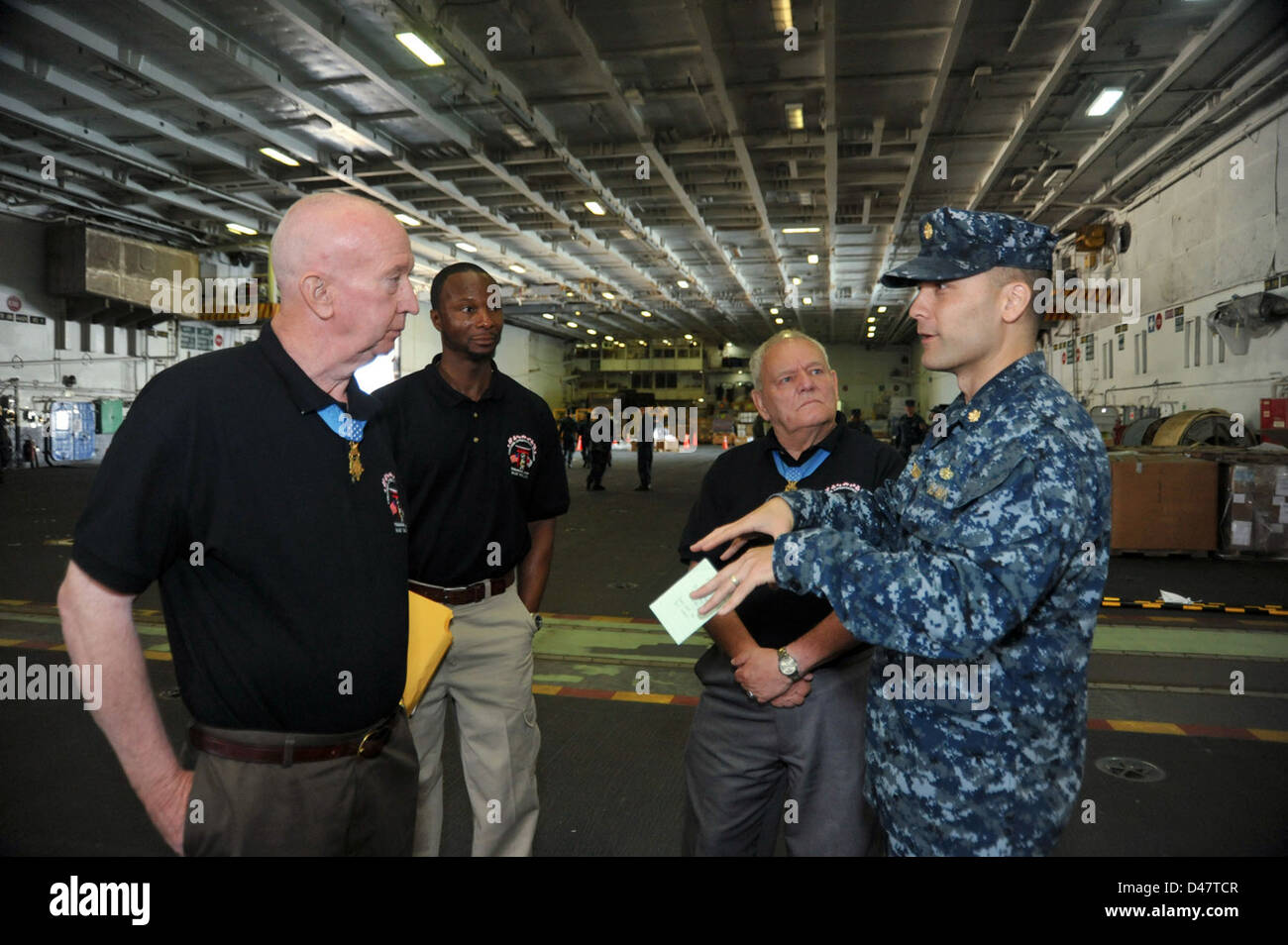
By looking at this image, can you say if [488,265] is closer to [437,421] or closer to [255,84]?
[255,84]

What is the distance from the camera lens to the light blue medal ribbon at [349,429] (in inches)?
74.0

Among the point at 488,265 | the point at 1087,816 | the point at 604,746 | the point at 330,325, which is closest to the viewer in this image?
the point at 330,325

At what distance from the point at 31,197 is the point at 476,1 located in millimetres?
17605

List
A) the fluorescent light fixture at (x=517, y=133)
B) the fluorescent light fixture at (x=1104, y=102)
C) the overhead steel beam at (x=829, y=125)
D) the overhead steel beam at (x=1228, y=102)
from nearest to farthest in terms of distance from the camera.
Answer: the overhead steel beam at (x=829, y=125), the overhead steel beam at (x=1228, y=102), the fluorescent light fixture at (x=1104, y=102), the fluorescent light fixture at (x=517, y=133)

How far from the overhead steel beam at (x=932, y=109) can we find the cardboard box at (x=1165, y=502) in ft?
13.7

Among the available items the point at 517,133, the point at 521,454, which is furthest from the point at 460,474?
the point at 517,133

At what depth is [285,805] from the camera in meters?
1.73

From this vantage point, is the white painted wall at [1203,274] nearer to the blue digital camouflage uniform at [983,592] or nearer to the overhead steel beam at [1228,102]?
the overhead steel beam at [1228,102]

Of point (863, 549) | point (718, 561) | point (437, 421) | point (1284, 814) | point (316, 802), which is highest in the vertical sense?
point (437, 421)

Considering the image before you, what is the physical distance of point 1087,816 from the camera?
326cm

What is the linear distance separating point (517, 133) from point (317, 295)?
15010 mm

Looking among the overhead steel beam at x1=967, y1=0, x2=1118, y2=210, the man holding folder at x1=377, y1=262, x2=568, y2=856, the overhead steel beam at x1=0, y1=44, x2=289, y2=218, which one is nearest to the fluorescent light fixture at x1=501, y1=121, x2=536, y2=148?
the overhead steel beam at x1=0, y1=44, x2=289, y2=218

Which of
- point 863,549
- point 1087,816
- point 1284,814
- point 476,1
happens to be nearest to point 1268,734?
point 1284,814

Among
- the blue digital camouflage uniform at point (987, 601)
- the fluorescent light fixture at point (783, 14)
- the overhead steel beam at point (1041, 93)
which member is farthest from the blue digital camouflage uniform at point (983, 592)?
the overhead steel beam at point (1041, 93)
